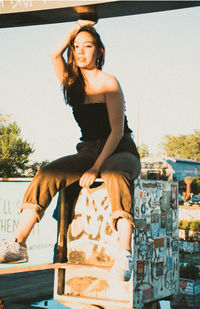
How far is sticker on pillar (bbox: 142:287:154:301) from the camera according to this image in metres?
4.06

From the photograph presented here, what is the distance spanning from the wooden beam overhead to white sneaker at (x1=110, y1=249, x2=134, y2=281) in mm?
1617

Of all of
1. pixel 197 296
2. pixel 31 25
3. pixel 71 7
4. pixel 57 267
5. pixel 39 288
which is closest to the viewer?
pixel 71 7

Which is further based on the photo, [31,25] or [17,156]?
[17,156]

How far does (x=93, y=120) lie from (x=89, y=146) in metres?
0.26

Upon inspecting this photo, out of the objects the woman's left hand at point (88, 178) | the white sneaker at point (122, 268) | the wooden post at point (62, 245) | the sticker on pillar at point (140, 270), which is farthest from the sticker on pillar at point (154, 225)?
the white sneaker at point (122, 268)

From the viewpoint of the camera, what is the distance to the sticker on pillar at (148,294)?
406cm

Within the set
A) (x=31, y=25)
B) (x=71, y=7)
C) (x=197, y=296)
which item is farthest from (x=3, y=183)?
(x=197, y=296)

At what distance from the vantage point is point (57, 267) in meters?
3.94

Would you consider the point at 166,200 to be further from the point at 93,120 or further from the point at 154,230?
the point at 93,120

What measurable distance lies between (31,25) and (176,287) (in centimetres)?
355

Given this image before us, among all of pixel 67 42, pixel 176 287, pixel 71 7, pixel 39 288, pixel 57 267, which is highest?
pixel 67 42

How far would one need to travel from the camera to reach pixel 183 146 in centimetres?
7812

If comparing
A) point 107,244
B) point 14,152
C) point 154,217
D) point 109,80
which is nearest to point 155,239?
point 154,217

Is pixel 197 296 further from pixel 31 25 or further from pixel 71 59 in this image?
pixel 31 25
